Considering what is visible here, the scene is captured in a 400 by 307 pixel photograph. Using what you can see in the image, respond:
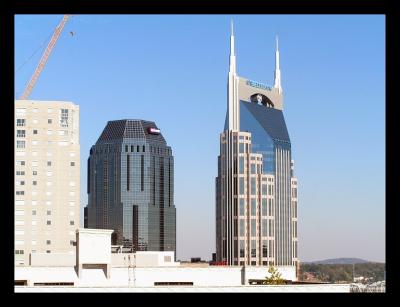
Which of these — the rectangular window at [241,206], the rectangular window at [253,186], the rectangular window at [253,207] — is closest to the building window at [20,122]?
the rectangular window at [241,206]

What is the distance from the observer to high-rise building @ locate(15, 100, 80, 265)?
168 metres

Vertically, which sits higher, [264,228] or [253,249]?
[264,228]

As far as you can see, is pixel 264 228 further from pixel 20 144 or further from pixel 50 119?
→ pixel 20 144

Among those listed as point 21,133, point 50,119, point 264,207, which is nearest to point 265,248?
point 264,207

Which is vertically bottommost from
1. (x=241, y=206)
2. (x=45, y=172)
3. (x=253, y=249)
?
(x=253, y=249)

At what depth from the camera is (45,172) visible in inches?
6791

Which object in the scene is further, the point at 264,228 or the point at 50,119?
the point at 264,228

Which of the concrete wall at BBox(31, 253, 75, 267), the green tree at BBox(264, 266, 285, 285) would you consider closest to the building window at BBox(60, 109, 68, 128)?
the concrete wall at BBox(31, 253, 75, 267)

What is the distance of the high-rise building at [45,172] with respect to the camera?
552 feet
